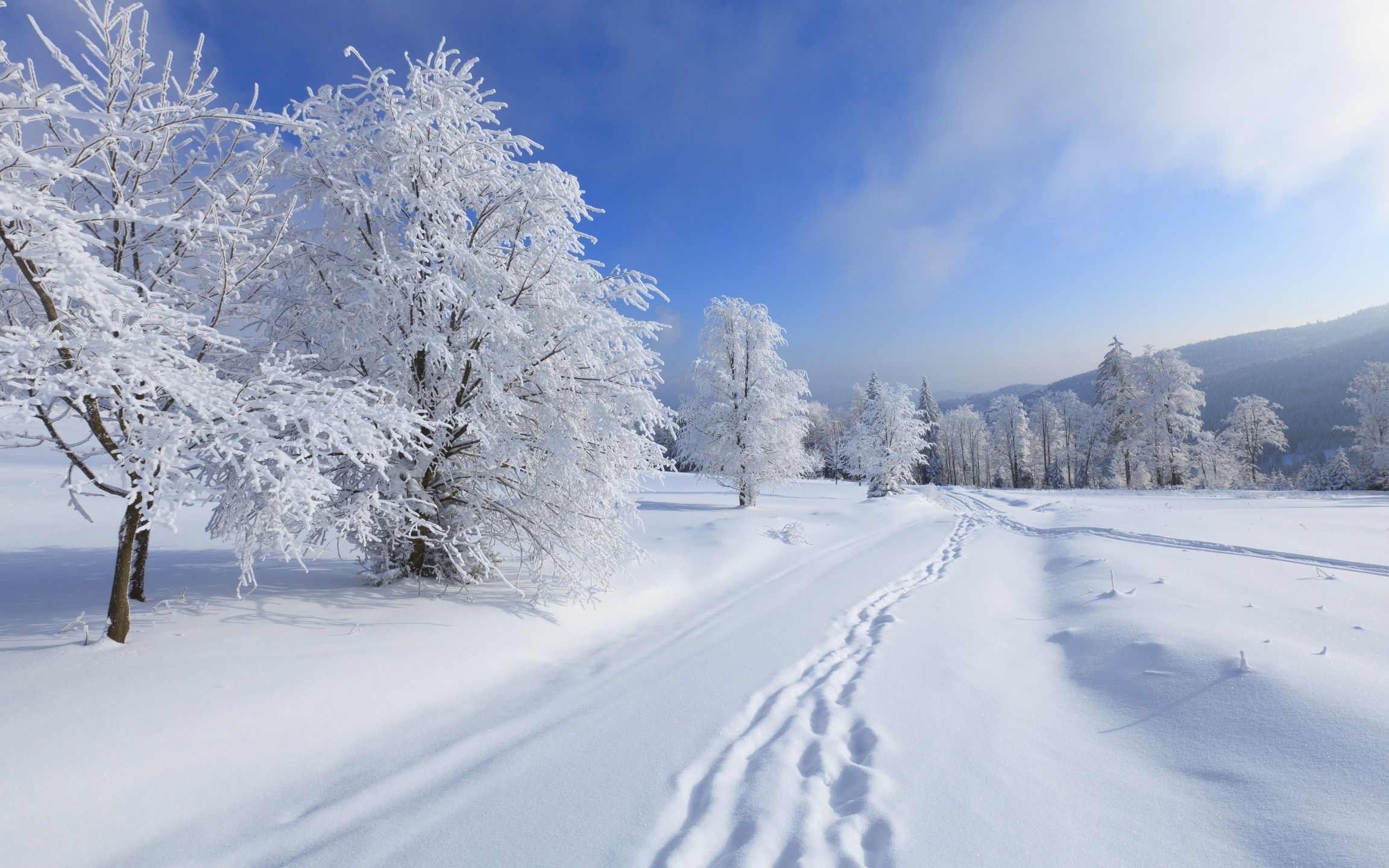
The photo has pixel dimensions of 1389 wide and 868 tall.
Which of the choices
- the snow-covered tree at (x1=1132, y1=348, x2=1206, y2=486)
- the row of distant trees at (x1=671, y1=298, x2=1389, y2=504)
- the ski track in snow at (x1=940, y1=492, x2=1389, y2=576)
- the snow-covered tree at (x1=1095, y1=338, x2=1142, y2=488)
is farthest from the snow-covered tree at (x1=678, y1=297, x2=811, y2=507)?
the snow-covered tree at (x1=1095, y1=338, x2=1142, y2=488)

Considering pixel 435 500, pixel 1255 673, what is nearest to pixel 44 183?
pixel 435 500

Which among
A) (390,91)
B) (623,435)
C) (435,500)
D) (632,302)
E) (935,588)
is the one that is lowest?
(935,588)

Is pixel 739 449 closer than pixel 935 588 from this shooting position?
No

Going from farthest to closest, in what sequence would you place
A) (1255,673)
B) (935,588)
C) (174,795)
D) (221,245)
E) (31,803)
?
Result: (935,588) < (221,245) < (1255,673) < (174,795) < (31,803)

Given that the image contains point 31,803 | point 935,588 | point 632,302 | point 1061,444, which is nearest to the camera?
point 31,803

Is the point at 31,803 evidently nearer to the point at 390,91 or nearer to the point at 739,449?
the point at 390,91

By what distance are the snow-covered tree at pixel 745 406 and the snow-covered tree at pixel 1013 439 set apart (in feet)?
153

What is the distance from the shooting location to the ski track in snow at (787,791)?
275cm

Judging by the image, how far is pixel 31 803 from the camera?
111 inches

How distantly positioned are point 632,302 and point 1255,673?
728cm

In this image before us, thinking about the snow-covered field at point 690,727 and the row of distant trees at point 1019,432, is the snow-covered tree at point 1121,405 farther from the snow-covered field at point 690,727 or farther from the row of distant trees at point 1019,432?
the snow-covered field at point 690,727

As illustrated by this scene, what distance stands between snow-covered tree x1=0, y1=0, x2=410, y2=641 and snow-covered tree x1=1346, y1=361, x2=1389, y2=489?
48.7m

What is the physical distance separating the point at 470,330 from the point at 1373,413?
5271 centimetres

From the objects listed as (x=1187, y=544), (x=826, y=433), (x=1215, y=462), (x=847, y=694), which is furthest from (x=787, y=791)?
(x=826, y=433)
